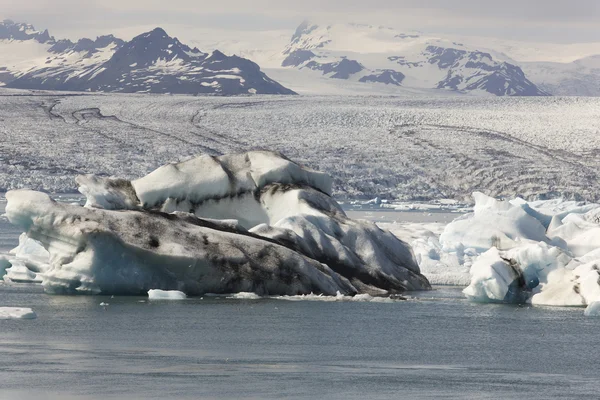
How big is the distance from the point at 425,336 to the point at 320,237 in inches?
179

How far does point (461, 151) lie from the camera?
163 feet

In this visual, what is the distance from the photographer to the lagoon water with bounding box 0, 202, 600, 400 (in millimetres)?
9047

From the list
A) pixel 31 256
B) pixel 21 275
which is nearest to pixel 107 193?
pixel 21 275

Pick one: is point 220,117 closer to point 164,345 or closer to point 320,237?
point 320,237

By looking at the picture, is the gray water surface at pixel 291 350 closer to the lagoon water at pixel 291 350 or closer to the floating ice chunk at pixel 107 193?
the lagoon water at pixel 291 350

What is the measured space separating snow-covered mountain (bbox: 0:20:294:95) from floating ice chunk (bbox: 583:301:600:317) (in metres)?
113

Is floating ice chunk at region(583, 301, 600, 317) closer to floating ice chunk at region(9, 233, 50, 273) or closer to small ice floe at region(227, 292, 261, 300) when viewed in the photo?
small ice floe at region(227, 292, 261, 300)

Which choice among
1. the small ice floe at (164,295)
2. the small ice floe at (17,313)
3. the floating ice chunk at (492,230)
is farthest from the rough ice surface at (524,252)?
the small ice floe at (17,313)

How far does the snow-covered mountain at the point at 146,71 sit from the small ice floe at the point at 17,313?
374 feet

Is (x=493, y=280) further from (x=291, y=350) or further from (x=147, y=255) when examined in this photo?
(x=291, y=350)

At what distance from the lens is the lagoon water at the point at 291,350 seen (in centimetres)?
905

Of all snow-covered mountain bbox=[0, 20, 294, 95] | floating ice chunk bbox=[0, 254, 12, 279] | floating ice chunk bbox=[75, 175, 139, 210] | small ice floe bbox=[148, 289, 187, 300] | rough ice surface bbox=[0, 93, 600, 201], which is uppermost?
floating ice chunk bbox=[75, 175, 139, 210]

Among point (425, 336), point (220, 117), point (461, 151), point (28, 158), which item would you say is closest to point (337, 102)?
point (220, 117)

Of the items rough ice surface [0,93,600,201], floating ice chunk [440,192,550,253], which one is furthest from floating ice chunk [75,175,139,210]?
rough ice surface [0,93,600,201]
